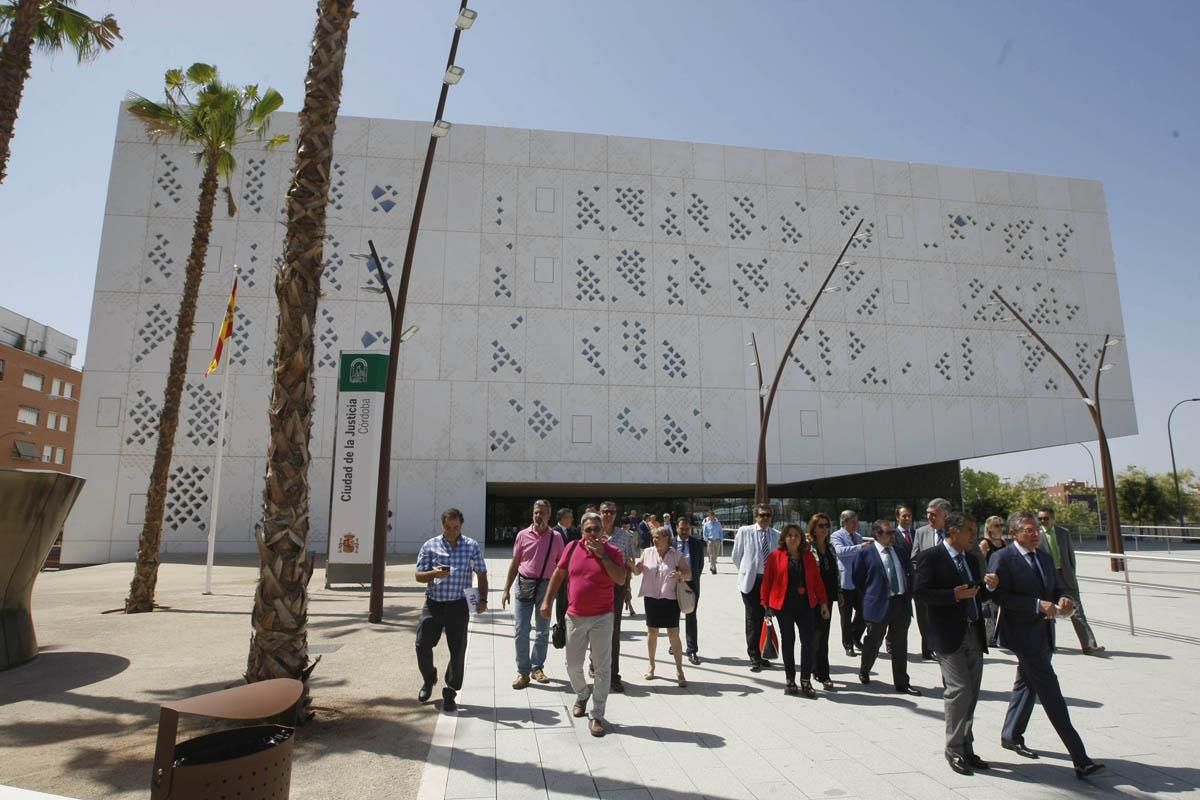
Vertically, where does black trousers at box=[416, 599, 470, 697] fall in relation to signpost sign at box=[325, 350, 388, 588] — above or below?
below

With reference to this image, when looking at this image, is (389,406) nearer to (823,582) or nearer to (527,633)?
(527,633)

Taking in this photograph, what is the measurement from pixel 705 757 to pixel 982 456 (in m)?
31.4

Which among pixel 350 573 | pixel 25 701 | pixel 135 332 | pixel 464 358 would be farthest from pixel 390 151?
pixel 25 701

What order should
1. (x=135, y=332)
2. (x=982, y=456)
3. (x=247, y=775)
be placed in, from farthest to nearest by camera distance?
1. (x=982, y=456)
2. (x=135, y=332)
3. (x=247, y=775)

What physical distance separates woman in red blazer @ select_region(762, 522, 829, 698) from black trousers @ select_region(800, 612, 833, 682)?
0.04m

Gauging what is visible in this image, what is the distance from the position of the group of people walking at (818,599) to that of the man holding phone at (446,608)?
13 mm

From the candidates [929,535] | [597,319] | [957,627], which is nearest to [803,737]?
[957,627]

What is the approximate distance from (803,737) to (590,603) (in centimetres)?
199

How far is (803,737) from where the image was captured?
531 centimetres

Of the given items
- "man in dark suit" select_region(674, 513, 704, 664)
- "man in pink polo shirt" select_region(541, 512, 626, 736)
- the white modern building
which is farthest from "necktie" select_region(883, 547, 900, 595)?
the white modern building

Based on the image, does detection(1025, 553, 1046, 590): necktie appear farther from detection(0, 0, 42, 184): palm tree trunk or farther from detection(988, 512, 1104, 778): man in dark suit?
detection(0, 0, 42, 184): palm tree trunk

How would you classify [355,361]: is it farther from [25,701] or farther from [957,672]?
[957,672]

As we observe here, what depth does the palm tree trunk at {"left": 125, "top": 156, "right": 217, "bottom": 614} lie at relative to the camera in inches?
478

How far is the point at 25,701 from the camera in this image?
Result: 6609mm
